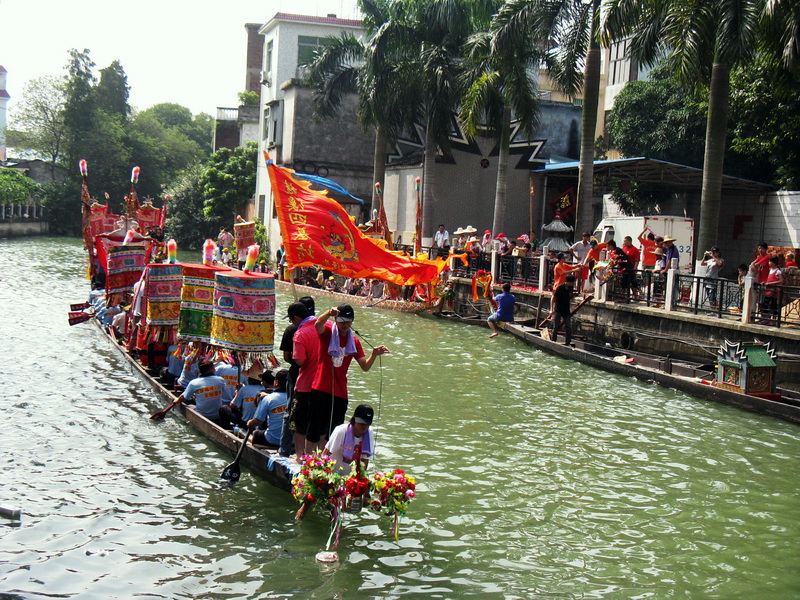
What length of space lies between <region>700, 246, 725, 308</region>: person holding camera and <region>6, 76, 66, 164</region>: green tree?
62815 millimetres

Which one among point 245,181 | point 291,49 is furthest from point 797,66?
point 245,181

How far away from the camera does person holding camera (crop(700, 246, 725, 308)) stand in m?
19.2

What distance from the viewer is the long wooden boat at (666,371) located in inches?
574

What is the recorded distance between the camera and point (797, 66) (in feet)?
61.3

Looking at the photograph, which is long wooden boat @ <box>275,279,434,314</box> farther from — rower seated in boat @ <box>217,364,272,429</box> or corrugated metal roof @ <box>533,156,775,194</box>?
rower seated in boat @ <box>217,364,272,429</box>

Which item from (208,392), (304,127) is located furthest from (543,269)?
(304,127)

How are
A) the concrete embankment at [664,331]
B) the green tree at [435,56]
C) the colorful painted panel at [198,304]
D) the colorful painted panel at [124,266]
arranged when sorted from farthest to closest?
the green tree at [435,56]
the colorful painted panel at [124,266]
the concrete embankment at [664,331]
the colorful painted panel at [198,304]

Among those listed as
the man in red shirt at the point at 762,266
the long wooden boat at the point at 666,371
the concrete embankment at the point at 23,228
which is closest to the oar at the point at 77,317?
the long wooden boat at the point at 666,371

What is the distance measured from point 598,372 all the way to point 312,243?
8935 mm

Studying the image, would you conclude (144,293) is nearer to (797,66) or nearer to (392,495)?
(392,495)

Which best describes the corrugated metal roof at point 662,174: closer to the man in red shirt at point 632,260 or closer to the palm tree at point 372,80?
the man in red shirt at point 632,260

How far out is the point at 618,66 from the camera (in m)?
39.7

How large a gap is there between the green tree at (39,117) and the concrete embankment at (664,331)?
57448 millimetres

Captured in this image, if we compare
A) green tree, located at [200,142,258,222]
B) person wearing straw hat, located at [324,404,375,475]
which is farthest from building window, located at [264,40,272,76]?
person wearing straw hat, located at [324,404,375,475]
